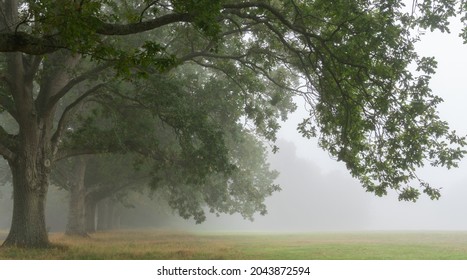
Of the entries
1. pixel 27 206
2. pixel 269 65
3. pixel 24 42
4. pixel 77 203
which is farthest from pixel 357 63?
pixel 77 203

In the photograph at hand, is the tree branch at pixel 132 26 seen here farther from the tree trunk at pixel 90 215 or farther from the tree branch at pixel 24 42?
the tree trunk at pixel 90 215

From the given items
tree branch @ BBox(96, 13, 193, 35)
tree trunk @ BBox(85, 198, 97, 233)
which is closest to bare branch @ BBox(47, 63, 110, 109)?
tree branch @ BBox(96, 13, 193, 35)

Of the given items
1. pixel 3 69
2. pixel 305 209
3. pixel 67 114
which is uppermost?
pixel 3 69

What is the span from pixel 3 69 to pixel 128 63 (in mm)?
13038

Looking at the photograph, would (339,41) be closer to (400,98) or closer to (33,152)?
(400,98)

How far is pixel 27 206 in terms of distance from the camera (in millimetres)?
17984

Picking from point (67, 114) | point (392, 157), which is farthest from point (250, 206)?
point (392, 157)

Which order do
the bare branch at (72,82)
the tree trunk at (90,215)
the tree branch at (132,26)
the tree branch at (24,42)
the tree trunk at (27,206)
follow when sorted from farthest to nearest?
the tree trunk at (90,215)
the bare branch at (72,82)
the tree trunk at (27,206)
the tree branch at (132,26)
the tree branch at (24,42)

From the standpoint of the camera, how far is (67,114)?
67.0ft

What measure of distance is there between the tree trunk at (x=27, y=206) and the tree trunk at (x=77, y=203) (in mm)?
13296

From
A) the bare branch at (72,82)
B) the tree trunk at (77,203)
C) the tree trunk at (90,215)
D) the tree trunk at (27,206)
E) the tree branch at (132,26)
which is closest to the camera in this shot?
the tree branch at (132,26)

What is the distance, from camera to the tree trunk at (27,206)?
57.8ft

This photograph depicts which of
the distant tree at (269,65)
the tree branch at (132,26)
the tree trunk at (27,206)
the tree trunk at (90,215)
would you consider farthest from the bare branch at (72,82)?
the tree trunk at (90,215)

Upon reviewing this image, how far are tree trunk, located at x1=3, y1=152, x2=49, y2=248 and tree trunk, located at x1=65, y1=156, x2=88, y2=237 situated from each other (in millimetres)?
13296
